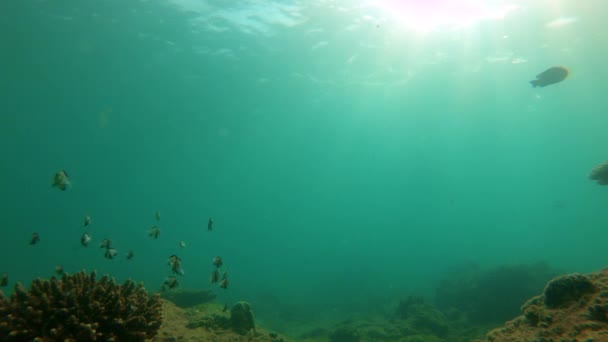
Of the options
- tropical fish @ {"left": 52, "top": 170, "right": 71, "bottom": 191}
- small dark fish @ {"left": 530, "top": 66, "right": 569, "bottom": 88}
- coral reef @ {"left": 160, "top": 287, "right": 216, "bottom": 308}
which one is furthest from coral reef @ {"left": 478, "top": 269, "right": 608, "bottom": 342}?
coral reef @ {"left": 160, "top": 287, "right": 216, "bottom": 308}

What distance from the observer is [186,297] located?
14.5 meters

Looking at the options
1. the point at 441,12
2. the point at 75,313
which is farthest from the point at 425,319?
the point at 441,12

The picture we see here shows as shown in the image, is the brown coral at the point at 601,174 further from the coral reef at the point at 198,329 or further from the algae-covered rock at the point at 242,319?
the algae-covered rock at the point at 242,319

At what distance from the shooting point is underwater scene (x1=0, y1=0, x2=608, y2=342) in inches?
238

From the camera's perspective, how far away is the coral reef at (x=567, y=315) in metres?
4.27

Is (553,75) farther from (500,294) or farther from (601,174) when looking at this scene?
(500,294)

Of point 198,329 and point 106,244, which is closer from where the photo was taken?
point 198,329

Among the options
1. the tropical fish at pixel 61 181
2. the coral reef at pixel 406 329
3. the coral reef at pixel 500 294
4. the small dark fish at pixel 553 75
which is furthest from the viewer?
the coral reef at pixel 500 294

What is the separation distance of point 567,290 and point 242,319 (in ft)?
22.3

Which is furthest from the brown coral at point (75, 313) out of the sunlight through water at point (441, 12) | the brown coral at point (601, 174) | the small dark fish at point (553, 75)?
the sunlight through water at point (441, 12)

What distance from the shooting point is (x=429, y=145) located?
85.0 metres

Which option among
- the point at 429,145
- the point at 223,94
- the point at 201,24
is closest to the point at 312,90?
the point at 223,94

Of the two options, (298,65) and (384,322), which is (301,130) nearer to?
(298,65)

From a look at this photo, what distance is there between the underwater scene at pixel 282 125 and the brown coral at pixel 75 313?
28 millimetres
